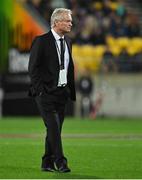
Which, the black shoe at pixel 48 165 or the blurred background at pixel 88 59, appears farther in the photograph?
the blurred background at pixel 88 59

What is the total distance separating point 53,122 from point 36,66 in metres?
0.79

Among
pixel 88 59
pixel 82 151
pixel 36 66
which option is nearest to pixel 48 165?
pixel 36 66

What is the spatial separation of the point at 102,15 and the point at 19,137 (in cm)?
1407

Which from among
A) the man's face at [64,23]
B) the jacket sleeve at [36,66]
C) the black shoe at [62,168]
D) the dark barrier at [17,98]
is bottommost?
the dark barrier at [17,98]

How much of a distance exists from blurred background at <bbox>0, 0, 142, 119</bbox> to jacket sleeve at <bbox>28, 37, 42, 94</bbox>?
1927 centimetres

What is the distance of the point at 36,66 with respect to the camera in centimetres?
1089

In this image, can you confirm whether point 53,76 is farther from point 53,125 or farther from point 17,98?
point 17,98

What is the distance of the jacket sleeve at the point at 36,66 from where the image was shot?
10875mm

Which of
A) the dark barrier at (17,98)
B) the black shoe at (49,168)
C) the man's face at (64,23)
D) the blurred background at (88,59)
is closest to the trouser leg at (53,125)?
the black shoe at (49,168)

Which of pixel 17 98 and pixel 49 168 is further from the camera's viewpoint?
pixel 17 98

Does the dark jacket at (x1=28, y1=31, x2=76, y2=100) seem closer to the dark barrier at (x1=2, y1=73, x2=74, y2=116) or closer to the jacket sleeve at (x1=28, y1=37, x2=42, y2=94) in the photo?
the jacket sleeve at (x1=28, y1=37, x2=42, y2=94)

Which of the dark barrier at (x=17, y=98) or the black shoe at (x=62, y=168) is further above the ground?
the black shoe at (x=62, y=168)

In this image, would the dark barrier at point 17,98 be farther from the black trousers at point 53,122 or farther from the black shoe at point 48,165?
the black trousers at point 53,122

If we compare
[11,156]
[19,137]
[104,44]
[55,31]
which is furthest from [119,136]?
[104,44]
